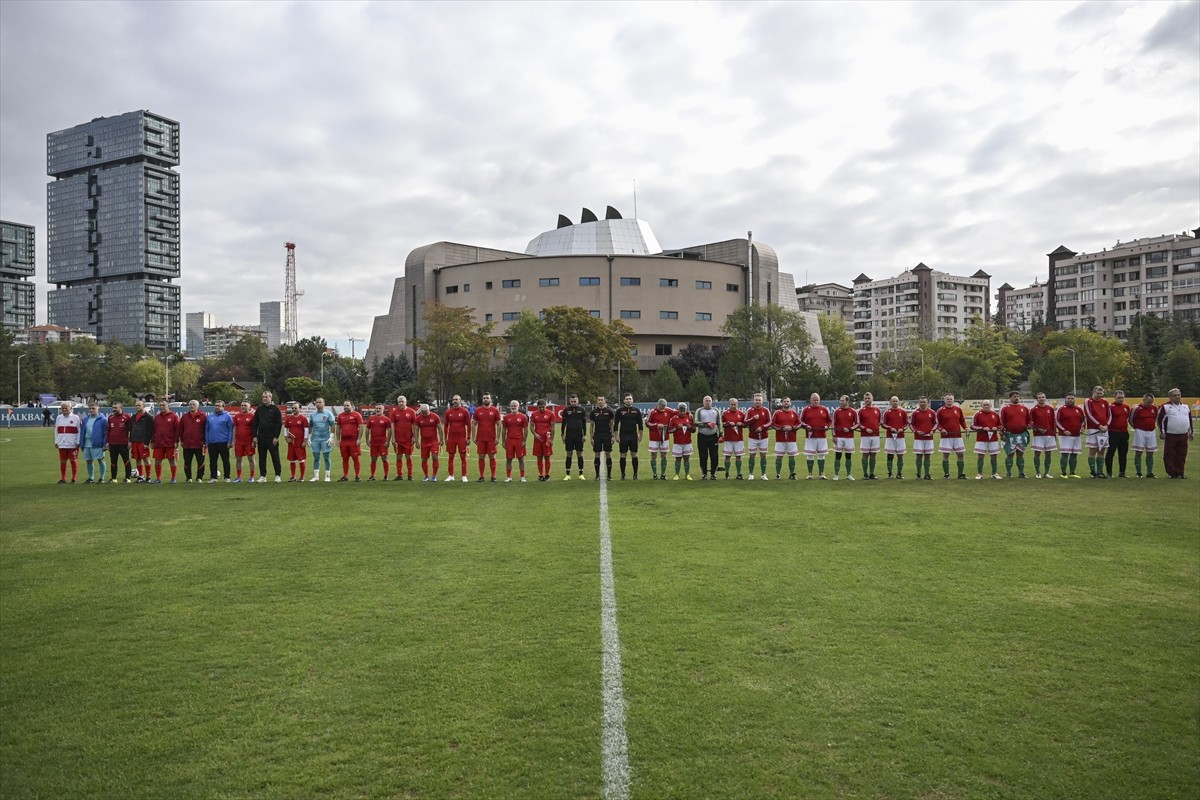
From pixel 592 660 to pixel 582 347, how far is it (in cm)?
5852

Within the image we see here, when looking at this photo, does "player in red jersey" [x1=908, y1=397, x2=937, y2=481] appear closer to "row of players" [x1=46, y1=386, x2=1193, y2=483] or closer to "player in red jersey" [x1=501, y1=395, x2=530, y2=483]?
"row of players" [x1=46, y1=386, x2=1193, y2=483]

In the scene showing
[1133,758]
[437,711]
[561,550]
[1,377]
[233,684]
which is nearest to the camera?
[1133,758]

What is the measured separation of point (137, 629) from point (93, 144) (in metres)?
237

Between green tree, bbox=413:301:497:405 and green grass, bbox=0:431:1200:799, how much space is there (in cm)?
5267

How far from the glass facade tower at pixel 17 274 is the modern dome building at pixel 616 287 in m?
149

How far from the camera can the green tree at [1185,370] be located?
63375 millimetres

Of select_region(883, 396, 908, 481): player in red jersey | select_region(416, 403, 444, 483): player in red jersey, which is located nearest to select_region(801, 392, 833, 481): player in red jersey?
Answer: select_region(883, 396, 908, 481): player in red jersey

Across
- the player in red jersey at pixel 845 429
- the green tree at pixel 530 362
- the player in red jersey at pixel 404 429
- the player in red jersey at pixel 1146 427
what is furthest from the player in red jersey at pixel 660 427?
the green tree at pixel 530 362

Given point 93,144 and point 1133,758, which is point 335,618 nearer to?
point 1133,758

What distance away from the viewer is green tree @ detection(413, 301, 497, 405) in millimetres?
63688

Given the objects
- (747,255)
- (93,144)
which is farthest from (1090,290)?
(93,144)

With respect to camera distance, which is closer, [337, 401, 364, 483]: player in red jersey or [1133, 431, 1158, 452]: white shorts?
[337, 401, 364, 483]: player in red jersey

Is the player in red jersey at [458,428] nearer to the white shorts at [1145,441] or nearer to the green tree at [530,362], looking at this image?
the white shorts at [1145,441]

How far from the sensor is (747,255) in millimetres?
95125
